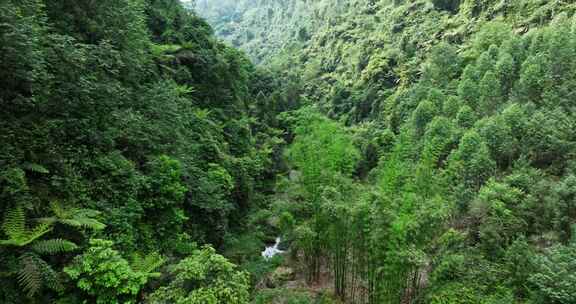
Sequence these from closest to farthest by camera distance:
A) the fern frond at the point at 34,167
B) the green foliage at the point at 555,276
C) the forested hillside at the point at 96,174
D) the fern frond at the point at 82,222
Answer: the forested hillside at the point at 96,174 → the fern frond at the point at 82,222 → the fern frond at the point at 34,167 → the green foliage at the point at 555,276

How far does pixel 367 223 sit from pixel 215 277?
591 centimetres

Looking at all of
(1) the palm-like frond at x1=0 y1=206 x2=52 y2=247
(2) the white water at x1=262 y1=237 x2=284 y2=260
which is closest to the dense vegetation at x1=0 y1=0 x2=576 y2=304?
(1) the palm-like frond at x1=0 y1=206 x2=52 y2=247

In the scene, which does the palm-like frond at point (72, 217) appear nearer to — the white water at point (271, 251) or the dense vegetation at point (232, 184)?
the dense vegetation at point (232, 184)

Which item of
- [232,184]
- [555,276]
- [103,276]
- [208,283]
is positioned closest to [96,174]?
[103,276]

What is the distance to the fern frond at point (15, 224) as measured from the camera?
6.05 m

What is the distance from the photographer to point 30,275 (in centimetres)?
607

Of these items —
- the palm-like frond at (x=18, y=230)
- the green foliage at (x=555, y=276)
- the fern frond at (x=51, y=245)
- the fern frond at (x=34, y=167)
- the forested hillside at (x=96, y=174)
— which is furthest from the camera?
the green foliage at (x=555, y=276)

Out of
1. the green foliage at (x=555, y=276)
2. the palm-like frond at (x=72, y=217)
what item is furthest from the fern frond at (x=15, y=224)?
the green foliage at (x=555, y=276)

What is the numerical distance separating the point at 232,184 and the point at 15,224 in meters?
9.94

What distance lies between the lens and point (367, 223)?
34.2 feet

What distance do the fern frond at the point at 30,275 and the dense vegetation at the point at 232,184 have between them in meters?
0.04

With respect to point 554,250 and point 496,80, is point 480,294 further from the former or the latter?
point 496,80

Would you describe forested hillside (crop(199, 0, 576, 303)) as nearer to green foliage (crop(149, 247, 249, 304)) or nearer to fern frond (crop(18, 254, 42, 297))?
green foliage (crop(149, 247, 249, 304))

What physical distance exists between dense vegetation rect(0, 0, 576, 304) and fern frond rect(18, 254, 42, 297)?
4 centimetres
